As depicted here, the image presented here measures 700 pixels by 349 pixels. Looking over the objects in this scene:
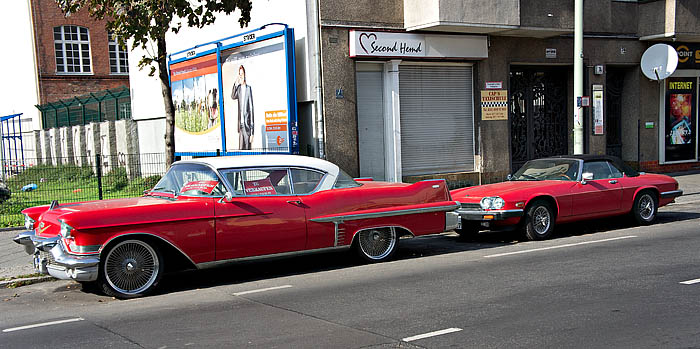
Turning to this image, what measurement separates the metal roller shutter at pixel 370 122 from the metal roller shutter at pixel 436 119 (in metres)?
0.57

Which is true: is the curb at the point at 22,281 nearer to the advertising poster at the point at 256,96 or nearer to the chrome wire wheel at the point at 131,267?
the chrome wire wheel at the point at 131,267

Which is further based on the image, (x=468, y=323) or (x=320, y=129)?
(x=320, y=129)

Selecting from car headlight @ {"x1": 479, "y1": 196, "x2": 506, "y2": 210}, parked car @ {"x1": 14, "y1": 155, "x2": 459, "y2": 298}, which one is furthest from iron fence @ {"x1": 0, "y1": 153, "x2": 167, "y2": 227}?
car headlight @ {"x1": 479, "y1": 196, "x2": 506, "y2": 210}

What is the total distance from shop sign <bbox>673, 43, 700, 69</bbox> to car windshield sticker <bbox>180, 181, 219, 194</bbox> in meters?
17.9

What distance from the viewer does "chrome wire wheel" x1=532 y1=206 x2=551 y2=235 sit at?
1111cm

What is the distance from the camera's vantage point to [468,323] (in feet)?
A: 20.0

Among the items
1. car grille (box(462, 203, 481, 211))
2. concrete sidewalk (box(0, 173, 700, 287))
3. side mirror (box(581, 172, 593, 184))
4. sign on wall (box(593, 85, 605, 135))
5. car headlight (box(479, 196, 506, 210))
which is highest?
sign on wall (box(593, 85, 605, 135))

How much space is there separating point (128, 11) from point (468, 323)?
7.78 metres

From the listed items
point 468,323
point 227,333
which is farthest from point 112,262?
point 468,323

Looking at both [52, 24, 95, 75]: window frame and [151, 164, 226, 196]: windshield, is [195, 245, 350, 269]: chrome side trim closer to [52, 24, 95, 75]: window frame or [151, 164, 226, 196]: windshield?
[151, 164, 226, 196]: windshield

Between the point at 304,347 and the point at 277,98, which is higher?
the point at 277,98

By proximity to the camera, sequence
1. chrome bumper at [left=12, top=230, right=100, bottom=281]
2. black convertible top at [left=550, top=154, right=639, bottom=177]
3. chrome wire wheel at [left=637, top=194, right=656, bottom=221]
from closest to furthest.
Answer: chrome bumper at [left=12, top=230, right=100, bottom=281], black convertible top at [left=550, top=154, right=639, bottom=177], chrome wire wheel at [left=637, top=194, right=656, bottom=221]

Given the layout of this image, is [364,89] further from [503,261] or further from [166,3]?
[503,261]

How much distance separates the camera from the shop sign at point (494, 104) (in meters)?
18.5
